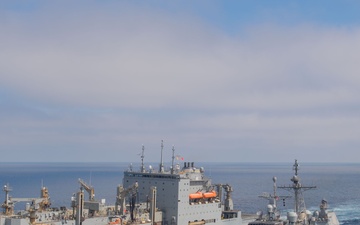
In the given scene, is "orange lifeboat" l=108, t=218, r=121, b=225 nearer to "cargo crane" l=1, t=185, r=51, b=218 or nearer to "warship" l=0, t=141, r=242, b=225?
"warship" l=0, t=141, r=242, b=225

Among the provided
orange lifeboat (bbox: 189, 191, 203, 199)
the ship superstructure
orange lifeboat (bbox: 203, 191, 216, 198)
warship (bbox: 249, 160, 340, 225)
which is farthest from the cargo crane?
warship (bbox: 249, 160, 340, 225)

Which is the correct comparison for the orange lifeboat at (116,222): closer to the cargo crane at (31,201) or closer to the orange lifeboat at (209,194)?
the cargo crane at (31,201)

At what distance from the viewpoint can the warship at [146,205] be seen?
4300cm

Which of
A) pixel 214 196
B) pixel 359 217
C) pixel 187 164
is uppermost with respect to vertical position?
pixel 187 164

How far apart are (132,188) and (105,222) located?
4013 mm

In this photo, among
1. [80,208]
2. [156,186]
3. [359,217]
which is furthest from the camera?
[359,217]

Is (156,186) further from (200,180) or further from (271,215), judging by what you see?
(271,215)

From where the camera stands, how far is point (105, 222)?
1774 inches

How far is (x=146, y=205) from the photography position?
160ft

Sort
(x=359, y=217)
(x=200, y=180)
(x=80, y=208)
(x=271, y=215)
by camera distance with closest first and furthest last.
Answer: (x=80, y=208), (x=271, y=215), (x=200, y=180), (x=359, y=217)

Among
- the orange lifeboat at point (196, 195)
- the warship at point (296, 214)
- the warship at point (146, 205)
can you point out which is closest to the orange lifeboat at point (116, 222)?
the warship at point (146, 205)

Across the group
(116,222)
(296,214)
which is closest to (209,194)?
(116,222)

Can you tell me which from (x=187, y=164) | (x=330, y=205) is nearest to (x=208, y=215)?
(x=187, y=164)

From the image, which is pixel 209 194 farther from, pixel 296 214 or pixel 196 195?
pixel 296 214
